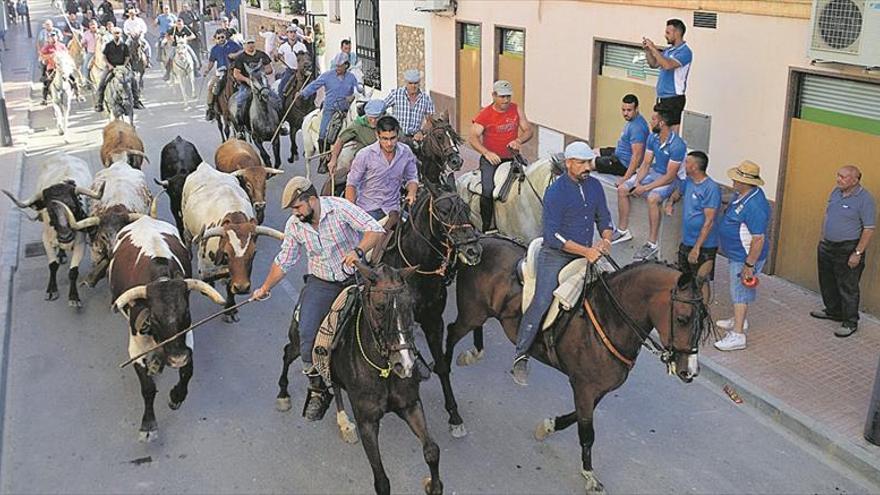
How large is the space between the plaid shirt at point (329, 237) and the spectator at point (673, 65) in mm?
5609

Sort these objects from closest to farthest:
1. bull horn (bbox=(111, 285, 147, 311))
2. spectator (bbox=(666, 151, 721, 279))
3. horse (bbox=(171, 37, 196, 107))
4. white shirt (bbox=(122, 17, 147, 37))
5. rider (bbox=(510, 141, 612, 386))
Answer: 1. rider (bbox=(510, 141, 612, 386))
2. bull horn (bbox=(111, 285, 147, 311))
3. spectator (bbox=(666, 151, 721, 279))
4. horse (bbox=(171, 37, 196, 107))
5. white shirt (bbox=(122, 17, 147, 37))

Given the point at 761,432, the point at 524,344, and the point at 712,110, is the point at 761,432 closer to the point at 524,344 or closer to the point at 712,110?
the point at 524,344

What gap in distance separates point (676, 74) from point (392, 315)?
24.0 feet

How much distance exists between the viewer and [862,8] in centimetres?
914

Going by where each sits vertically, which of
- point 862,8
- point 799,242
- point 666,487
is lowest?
point 666,487

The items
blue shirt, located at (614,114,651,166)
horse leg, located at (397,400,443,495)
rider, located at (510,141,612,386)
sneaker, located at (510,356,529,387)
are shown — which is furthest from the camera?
blue shirt, located at (614,114,651,166)

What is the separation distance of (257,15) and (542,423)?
31949mm

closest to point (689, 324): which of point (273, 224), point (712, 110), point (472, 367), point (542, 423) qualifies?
point (542, 423)

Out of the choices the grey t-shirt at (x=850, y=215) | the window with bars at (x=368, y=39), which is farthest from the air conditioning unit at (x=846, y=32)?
the window with bars at (x=368, y=39)

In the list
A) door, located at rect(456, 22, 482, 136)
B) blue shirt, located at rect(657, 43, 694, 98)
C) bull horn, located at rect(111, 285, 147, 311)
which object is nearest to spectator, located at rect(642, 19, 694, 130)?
blue shirt, located at rect(657, 43, 694, 98)

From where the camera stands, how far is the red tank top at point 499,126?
1005 cm

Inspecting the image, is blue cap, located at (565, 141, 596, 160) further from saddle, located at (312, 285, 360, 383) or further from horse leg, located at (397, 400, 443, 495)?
horse leg, located at (397, 400, 443, 495)

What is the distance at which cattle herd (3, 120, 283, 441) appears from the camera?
734 cm

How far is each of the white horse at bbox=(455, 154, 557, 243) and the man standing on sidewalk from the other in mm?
2985
